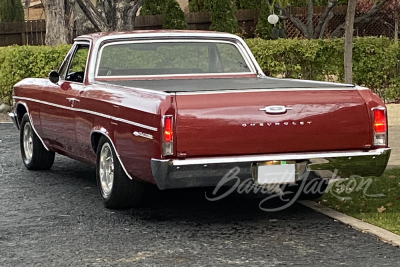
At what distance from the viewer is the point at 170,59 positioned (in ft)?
32.6

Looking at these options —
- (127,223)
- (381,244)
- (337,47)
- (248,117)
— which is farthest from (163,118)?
(337,47)

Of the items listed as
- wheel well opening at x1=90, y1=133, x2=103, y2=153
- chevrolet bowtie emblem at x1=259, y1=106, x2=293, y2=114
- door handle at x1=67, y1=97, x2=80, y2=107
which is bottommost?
wheel well opening at x1=90, y1=133, x2=103, y2=153

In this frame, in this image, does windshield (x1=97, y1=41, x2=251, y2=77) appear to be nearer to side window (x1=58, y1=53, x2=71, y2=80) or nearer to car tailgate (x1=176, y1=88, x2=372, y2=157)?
side window (x1=58, y1=53, x2=71, y2=80)

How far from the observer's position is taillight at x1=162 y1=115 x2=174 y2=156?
7.26 m

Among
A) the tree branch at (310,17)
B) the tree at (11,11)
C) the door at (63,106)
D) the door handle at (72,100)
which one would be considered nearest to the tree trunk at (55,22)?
the tree branch at (310,17)

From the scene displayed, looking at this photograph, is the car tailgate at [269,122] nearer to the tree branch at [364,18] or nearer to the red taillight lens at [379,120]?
the red taillight lens at [379,120]

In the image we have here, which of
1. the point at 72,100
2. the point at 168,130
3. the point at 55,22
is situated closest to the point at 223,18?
the point at 55,22

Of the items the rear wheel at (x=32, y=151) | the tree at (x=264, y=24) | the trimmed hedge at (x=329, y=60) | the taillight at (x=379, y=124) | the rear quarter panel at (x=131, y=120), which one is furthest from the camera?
the tree at (x=264, y=24)

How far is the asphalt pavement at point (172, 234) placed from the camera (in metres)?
6.58

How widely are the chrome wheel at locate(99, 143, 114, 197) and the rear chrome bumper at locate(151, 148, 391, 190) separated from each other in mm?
1274

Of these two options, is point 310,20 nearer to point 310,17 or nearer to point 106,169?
point 310,17

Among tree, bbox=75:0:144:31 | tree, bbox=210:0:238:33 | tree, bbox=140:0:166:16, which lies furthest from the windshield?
tree, bbox=140:0:166:16

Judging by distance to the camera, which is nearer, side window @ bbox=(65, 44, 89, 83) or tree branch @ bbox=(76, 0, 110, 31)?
side window @ bbox=(65, 44, 89, 83)

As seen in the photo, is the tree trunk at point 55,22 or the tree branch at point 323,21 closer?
the tree trunk at point 55,22
